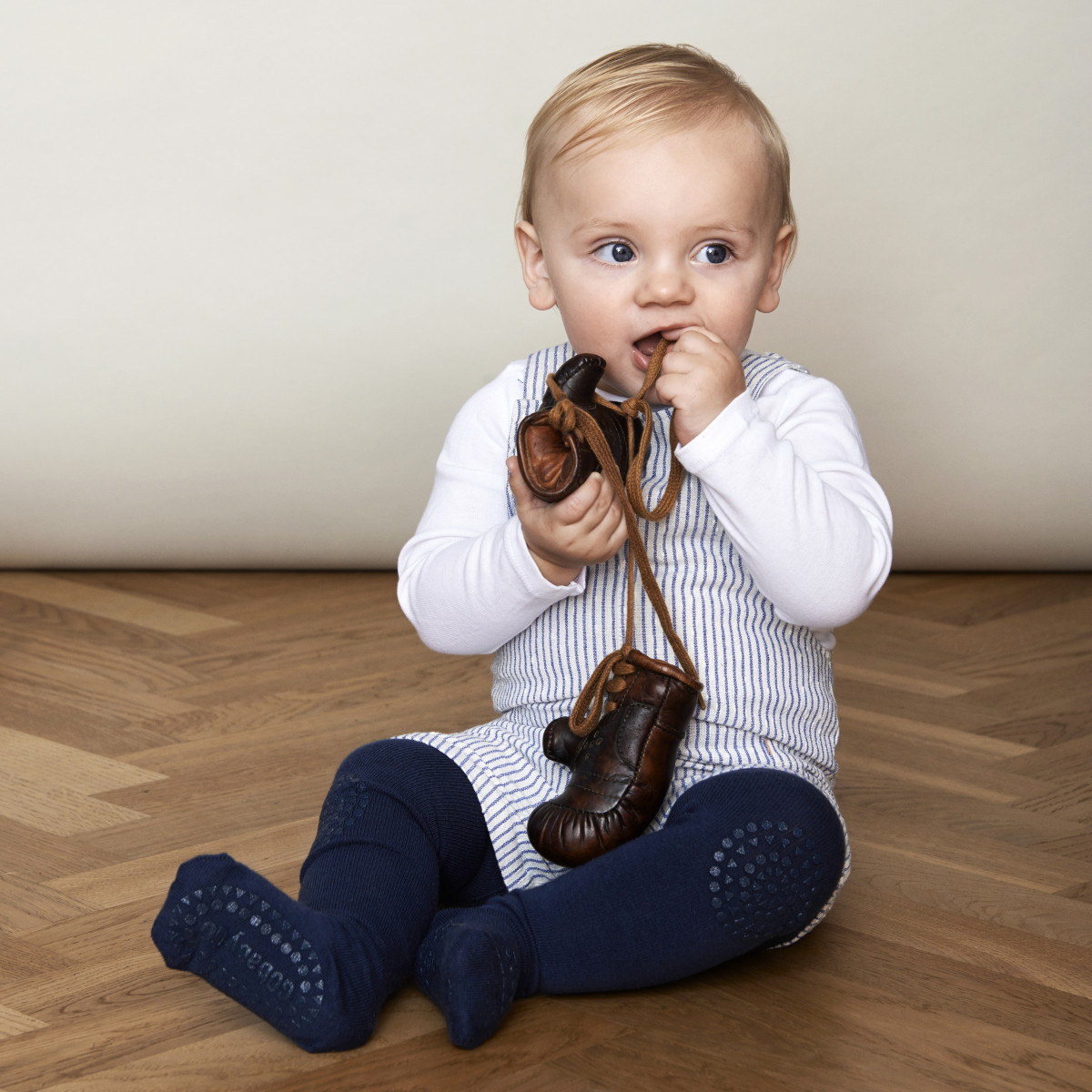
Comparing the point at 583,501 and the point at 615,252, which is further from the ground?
the point at 615,252

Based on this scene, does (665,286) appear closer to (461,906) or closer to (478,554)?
(478,554)

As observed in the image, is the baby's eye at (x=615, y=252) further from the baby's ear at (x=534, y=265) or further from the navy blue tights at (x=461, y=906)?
the navy blue tights at (x=461, y=906)

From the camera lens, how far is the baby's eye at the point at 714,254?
0.77 meters

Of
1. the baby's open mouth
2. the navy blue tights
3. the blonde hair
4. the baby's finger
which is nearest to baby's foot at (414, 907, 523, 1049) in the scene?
the navy blue tights

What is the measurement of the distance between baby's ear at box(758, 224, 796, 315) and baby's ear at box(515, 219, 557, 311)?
134 mm

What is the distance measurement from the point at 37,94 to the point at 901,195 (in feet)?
3.04

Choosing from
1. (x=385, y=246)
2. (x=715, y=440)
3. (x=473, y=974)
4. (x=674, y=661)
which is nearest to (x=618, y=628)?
(x=674, y=661)

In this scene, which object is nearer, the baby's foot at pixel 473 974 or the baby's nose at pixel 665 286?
the baby's foot at pixel 473 974

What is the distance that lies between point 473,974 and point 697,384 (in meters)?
0.33

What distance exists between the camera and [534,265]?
2.80ft

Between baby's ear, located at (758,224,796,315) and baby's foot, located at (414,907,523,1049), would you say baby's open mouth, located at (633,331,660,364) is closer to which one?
baby's ear, located at (758,224,796,315)

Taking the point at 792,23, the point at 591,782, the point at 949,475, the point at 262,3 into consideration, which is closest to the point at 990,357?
the point at 949,475

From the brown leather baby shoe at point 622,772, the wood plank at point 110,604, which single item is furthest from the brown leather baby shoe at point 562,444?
the wood plank at point 110,604

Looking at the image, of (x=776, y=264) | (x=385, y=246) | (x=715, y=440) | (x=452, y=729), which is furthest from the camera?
(x=385, y=246)
